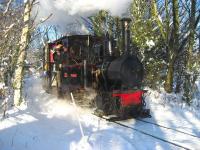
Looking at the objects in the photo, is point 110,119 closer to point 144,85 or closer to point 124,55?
point 124,55

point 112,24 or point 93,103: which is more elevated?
point 112,24

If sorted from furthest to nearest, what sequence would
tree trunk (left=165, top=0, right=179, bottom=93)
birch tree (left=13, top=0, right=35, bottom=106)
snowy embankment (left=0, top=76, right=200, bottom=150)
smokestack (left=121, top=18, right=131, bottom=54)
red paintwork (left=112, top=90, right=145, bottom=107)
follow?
tree trunk (left=165, top=0, right=179, bottom=93), birch tree (left=13, top=0, right=35, bottom=106), smokestack (left=121, top=18, right=131, bottom=54), red paintwork (left=112, top=90, right=145, bottom=107), snowy embankment (left=0, top=76, right=200, bottom=150)

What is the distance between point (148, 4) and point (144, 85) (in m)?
5.58

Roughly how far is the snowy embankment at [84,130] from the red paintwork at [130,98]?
1.87ft

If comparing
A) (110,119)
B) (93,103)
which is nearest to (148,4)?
(93,103)

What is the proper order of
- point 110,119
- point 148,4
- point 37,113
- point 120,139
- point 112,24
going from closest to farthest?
point 120,139 < point 110,119 < point 37,113 < point 148,4 < point 112,24

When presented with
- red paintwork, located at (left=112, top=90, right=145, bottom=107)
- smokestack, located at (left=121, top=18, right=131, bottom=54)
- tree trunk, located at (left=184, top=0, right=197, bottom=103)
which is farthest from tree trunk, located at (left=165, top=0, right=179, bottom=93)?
smokestack, located at (left=121, top=18, right=131, bottom=54)

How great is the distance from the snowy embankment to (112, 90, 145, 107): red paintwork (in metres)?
0.57

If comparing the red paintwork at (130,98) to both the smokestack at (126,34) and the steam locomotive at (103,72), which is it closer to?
the steam locomotive at (103,72)

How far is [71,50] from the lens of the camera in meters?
12.6

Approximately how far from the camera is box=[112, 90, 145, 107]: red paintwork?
34.9 feet

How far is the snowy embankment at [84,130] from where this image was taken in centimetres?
762

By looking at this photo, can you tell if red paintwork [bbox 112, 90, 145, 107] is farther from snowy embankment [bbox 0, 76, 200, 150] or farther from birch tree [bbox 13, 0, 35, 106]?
birch tree [bbox 13, 0, 35, 106]

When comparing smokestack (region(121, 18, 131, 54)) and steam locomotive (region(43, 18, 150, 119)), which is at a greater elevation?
smokestack (region(121, 18, 131, 54))
